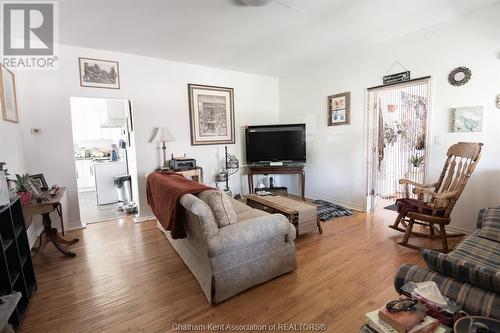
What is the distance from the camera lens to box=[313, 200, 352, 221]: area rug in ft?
12.4

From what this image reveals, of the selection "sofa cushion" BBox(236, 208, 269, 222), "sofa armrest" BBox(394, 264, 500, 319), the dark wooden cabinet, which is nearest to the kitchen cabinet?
the dark wooden cabinet

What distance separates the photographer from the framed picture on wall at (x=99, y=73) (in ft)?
Result: 11.4

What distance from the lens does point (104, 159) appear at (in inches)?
229

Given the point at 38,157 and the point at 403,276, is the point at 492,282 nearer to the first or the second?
the point at 403,276

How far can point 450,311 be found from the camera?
1.05m

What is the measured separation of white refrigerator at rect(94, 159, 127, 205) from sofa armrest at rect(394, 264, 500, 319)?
17.4 feet

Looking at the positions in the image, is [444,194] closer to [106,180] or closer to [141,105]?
[141,105]

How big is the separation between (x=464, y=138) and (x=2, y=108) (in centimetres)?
513

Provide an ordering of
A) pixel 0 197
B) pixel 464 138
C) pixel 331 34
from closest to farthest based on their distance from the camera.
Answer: pixel 0 197, pixel 464 138, pixel 331 34

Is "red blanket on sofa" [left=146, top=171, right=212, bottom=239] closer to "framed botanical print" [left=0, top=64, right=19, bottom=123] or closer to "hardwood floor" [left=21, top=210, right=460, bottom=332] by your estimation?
"hardwood floor" [left=21, top=210, right=460, bottom=332]

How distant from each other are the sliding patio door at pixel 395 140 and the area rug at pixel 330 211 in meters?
0.45

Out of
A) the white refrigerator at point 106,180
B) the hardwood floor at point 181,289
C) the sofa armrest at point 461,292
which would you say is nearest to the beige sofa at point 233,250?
the hardwood floor at point 181,289

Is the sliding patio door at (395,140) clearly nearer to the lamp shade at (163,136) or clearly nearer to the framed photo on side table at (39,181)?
the lamp shade at (163,136)

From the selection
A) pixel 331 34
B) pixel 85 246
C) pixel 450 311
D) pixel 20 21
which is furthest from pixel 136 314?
pixel 331 34
